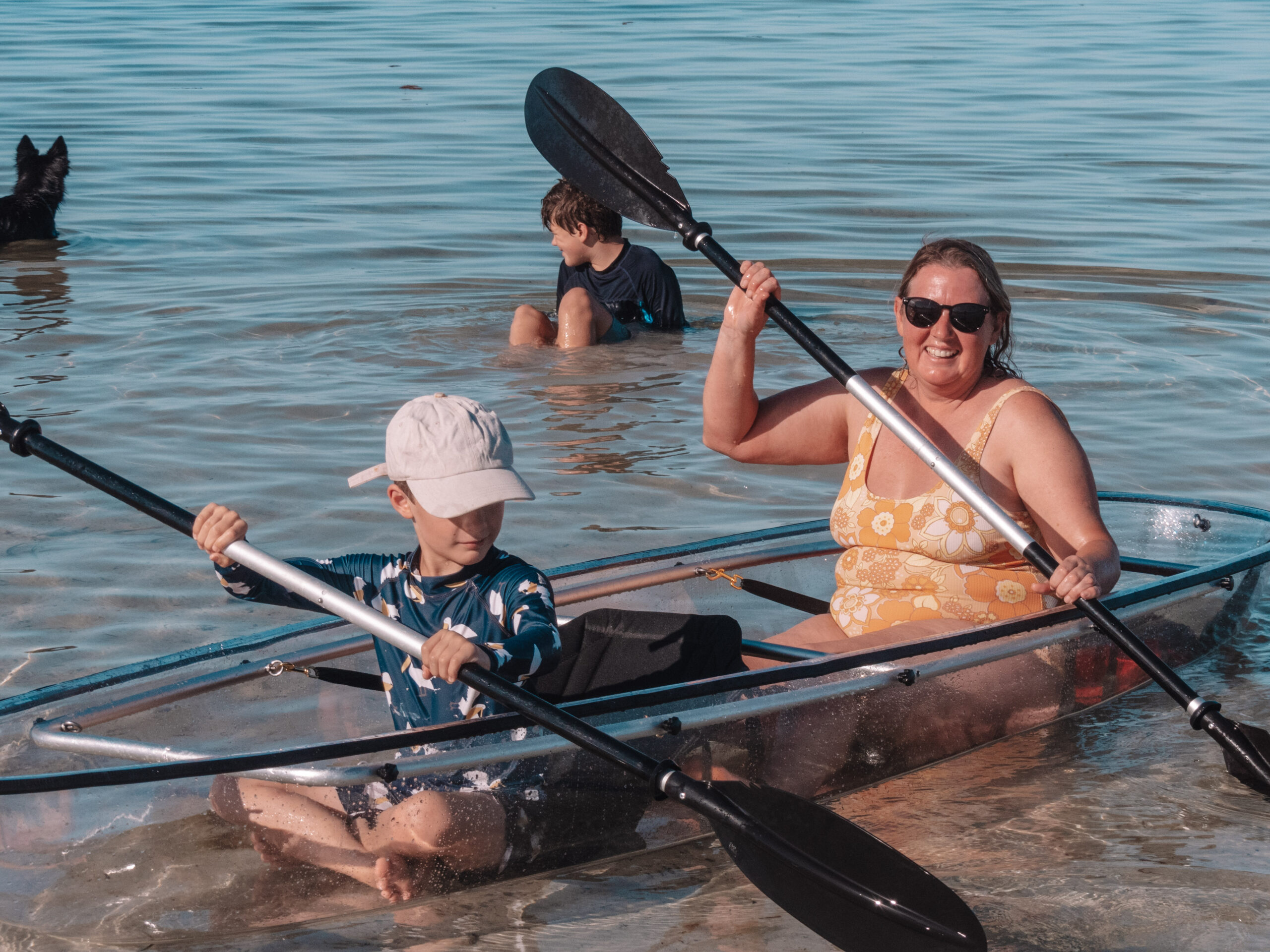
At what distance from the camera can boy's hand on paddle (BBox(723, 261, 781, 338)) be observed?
12.1 ft

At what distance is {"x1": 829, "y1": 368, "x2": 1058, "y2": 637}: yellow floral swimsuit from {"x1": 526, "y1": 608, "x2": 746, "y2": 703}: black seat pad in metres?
0.46

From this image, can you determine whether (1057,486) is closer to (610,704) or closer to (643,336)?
(610,704)

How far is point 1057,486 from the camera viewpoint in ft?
11.5

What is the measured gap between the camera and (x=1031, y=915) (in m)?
3.05

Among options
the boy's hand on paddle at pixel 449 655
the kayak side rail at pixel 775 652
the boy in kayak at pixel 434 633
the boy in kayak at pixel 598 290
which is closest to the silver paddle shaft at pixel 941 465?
the kayak side rail at pixel 775 652

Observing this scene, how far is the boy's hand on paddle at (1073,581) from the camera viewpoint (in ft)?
10.9

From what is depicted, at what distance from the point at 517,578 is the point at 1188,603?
Result: 1966 mm

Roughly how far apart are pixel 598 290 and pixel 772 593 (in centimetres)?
364

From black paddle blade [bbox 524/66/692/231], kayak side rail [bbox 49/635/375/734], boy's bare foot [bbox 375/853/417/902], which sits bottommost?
boy's bare foot [bbox 375/853/417/902]

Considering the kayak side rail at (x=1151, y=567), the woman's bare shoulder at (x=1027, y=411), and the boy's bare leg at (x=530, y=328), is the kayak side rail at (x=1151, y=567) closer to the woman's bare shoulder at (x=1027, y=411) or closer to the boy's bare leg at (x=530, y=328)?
the woman's bare shoulder at (x=1027, y=411)

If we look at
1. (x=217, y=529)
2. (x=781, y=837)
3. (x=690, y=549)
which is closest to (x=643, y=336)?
(x=690, y=549)

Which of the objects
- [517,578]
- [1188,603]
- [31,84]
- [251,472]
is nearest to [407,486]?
[517,578]

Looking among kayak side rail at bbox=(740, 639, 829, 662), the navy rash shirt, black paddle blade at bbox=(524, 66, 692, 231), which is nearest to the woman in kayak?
kayak side rail at bbox=(740, 639, 829, 662)

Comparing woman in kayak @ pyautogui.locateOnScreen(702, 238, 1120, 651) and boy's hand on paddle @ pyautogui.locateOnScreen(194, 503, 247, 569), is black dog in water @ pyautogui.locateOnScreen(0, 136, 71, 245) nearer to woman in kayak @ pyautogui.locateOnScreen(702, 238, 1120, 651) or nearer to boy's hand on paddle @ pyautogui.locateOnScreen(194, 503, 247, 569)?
woman in kayak @ pyautogui.locateOnScreen(702, 238, 1120, 651)
